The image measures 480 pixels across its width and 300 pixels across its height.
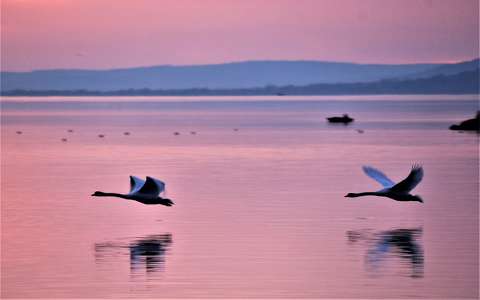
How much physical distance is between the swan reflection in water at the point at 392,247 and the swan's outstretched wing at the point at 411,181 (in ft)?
2.61

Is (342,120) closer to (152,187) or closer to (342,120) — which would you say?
(342,120)

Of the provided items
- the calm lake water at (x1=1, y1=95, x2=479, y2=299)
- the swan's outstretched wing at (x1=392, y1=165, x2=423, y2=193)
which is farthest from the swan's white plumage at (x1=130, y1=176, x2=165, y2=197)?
the swan's outstretched wing at (x1=392, y1=165, x2=423, y2=193)

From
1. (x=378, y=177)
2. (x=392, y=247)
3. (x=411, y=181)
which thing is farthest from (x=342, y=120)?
(x=392, y=247)

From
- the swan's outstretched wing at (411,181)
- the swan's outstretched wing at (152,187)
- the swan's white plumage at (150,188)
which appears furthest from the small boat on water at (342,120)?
the swan's outstretched wing at (152,187)

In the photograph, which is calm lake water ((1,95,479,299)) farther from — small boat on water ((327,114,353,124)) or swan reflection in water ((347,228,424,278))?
small boat on water ((327,114,353,124))

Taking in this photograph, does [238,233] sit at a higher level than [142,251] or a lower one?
higher

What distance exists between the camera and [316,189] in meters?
31.2

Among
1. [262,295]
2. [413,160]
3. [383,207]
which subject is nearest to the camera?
[262,295]

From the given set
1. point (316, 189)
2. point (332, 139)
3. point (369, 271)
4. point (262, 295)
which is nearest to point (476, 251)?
point (369, 271)

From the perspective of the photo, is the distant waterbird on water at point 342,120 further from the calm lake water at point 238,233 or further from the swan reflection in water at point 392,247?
the swan reflection in water at point 392,247

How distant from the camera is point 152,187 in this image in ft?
72.6

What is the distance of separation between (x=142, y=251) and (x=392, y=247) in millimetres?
4200

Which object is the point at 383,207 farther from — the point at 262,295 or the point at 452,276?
the point at 262,295

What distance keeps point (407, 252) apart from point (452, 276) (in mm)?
2165
